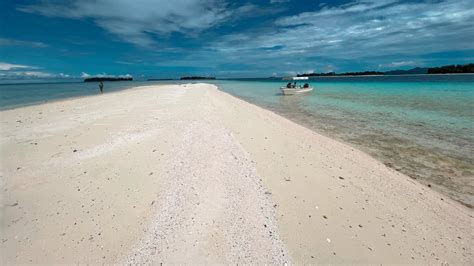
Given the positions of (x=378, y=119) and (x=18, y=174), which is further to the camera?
(x=378, y=119)

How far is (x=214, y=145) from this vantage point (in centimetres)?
774

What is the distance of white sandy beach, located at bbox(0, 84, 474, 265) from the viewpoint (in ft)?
11.0

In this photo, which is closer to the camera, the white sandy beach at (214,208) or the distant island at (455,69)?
the white sandy beach at (214,208)

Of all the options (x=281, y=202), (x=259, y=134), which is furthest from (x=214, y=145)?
(x=281, y=202)

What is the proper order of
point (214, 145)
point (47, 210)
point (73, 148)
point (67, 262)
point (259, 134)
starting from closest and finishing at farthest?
point (67, 262)
point (47, 210)
point (73, 148)
point (214, 145)
point (259, 134)

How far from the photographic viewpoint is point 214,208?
4.25 m

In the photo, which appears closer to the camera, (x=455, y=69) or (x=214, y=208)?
(x=214, y=208)

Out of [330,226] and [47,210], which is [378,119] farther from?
[47,210]

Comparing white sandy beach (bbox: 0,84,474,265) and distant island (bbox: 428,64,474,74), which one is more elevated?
distant island (bbox: 428,64,474,74)

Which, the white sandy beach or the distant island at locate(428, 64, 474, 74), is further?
the distant island at locate(428, 64, 474, 74)

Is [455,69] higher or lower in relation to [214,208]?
higher

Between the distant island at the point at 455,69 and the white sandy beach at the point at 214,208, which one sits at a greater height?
the distant island at the point at 455,69

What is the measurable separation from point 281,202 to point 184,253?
214 centimetres

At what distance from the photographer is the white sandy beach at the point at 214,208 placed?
3350 mm
